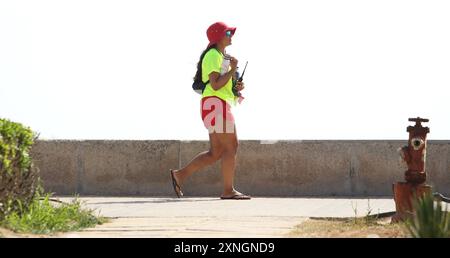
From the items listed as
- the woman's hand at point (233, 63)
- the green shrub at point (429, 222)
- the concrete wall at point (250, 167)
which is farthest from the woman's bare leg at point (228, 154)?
the green shrub at point (429, 222)

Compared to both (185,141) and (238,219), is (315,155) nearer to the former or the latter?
(185,141)

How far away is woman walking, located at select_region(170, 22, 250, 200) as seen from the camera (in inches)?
424

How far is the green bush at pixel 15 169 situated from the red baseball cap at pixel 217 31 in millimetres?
3753

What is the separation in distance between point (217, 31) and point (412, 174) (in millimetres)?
3962

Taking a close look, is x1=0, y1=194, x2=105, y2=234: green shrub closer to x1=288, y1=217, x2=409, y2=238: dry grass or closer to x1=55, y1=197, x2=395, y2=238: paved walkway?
x1=55, y1=197, x2=395, y2=238: paved walkway

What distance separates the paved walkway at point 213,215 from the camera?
7.01 metres

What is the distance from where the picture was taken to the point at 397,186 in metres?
7.60

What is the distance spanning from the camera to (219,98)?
10.9m

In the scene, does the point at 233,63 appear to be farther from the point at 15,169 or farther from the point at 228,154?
the point at 15,169

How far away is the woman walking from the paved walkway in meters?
0.54

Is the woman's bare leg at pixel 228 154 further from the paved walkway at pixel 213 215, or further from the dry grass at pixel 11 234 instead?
the dry grass at pixel 11 234

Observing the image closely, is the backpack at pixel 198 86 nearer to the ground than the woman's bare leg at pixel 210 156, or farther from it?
farther from it

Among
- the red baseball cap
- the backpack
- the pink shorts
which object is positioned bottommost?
the pink shorts

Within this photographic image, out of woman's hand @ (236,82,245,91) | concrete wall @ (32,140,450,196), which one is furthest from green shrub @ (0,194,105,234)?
concrete wall @ (32,140,450,196)
